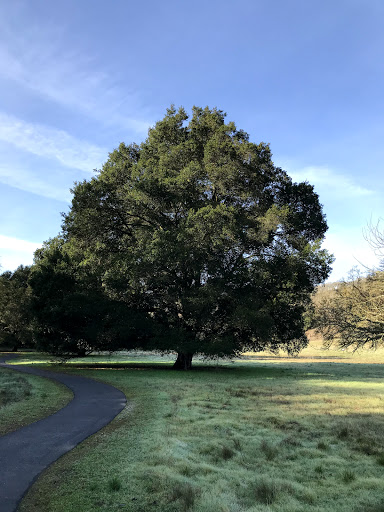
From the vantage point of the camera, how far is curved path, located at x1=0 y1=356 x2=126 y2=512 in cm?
523

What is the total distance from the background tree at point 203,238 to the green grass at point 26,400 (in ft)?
30.8

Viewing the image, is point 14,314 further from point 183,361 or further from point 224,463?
point 224,463

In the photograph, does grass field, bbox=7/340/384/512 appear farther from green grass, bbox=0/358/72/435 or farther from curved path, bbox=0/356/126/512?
green grass, bbox=0/358/72/435

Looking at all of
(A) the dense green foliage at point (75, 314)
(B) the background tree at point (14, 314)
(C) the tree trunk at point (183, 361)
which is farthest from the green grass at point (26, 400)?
(B) the background tree at point (14, 314)

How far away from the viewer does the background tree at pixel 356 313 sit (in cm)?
1727

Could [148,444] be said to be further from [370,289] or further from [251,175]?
[251,175]

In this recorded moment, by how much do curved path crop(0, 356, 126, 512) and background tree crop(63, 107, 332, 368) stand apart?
39.3ft

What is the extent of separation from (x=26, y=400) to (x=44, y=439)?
5.80m

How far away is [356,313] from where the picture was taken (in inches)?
745

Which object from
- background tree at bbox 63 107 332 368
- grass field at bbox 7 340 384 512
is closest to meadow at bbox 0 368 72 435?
grass field at bbox 7 340 384 512

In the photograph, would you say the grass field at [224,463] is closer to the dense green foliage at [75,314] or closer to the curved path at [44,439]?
the curved path at [44,439]

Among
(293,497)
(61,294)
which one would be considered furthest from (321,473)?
(61,294)

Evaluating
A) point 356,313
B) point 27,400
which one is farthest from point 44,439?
point 356,313

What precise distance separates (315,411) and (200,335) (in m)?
16.4
